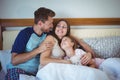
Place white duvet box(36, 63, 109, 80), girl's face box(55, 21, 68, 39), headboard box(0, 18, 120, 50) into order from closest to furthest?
white duvet box(36, 63, 109, 80) → girl's face box(55, 21, 68, 39) → headboard box(0, 18, 120, 50)

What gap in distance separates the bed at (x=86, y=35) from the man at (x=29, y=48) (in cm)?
A: 28

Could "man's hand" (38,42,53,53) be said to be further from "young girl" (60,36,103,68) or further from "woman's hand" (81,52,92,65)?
"woman's hand" (81,52,92,65)

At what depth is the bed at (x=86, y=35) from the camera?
7.39 feet

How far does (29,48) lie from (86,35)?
2.69 ft

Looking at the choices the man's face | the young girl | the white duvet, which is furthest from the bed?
the white duvet

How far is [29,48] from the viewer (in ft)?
6.41

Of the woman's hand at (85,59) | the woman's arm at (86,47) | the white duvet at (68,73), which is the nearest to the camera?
the white duvet at (68,73)

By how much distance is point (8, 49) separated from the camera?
2291mm

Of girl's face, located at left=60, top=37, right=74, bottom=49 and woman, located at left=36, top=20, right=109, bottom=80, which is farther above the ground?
girl's face, located at left=60, top=37, right=74, bottom=49

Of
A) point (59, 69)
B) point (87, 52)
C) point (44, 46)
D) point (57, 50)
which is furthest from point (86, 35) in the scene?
point (59, 69)

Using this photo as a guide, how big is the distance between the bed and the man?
0.28 m

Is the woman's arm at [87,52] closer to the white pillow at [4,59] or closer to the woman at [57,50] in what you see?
the woman at [57,50]

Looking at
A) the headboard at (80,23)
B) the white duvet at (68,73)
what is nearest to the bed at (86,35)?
the headboard at (80,23)

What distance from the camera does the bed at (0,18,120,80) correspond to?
2252 mm
